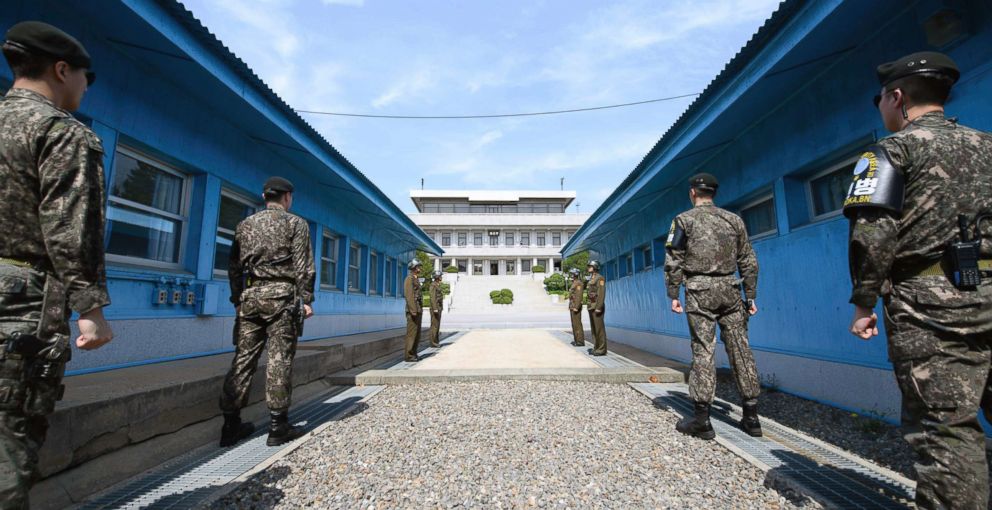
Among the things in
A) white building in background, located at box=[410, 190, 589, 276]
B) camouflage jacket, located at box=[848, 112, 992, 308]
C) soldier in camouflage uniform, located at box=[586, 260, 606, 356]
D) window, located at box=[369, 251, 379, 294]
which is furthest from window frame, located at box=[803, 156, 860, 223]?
white building in background, located at box=[410, 190, 589, 276]

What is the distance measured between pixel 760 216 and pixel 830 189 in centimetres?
126

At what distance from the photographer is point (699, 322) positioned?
3336 mm

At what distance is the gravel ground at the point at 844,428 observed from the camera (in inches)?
110

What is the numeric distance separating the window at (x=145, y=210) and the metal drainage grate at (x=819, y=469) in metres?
6.17

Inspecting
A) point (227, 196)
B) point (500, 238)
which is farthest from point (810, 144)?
point (500, 238)

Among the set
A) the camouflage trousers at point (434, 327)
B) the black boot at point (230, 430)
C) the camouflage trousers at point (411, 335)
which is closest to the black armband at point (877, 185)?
the black boot at point (230, 430)

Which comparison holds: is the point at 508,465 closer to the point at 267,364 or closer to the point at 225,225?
the point at 267,364

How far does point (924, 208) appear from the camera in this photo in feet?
5.36

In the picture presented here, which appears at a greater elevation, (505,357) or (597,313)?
(597,313)

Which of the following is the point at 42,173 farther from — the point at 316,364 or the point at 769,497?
the point at 316,364

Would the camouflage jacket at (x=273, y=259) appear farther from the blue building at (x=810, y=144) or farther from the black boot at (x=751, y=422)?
the blue building at (x=810, y=144)

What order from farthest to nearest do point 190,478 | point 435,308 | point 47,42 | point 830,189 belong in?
point 435,308 → point 830,189 → point 190,478 → point 47,42

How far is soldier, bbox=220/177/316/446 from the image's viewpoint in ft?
10.3

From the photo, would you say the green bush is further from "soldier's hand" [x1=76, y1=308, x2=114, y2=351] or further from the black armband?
"soldier's hand" [x1=76, y1=308, x2=114, y2=351]
